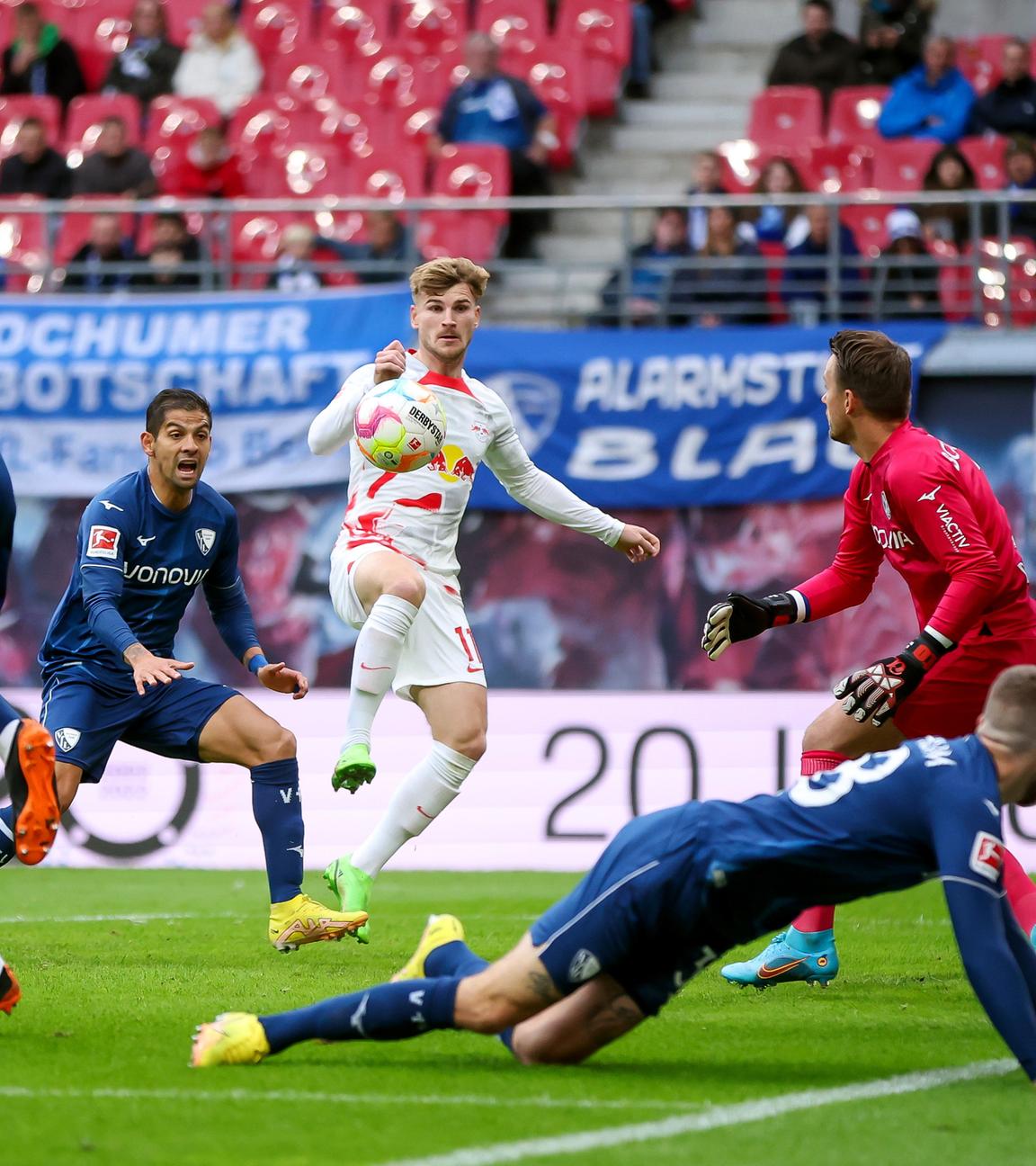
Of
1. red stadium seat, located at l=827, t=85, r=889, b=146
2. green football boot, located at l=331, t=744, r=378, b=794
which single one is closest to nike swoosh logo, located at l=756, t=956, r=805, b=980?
green football boot, located at l=331, t=744, r=378, b=794

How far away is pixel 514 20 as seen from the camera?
56.3 ft

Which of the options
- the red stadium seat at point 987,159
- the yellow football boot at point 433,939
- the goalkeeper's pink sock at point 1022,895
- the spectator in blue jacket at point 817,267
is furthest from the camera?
the red stadium seat at point 987,159

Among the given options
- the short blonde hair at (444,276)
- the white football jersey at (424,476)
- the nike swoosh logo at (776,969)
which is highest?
the short blonde hair at (444,276)

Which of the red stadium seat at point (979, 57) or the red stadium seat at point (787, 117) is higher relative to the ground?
the red stadium seat at point (979, 57)

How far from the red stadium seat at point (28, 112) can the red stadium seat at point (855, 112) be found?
6.80 m

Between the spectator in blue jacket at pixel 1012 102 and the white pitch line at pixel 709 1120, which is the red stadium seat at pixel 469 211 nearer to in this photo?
the spectator in blue jacket at pixel 1012 102

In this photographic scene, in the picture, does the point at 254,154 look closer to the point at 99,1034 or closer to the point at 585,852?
the point at 585,852

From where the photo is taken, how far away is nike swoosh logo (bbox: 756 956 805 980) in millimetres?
6609

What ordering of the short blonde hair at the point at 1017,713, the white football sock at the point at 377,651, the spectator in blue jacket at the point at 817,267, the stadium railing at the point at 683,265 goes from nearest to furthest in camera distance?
1. the short blonde hair at the point at 1017,713
2. the white football sock at the point at 377,651
3. the stadium railing at the point at 683,265
4. the spectator in blue jacket at the point at 817,267

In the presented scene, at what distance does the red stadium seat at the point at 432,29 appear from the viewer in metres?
17.2

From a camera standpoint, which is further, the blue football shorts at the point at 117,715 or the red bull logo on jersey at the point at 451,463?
the red bull logo on jersey at the point at 451,463

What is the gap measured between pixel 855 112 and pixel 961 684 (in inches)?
404

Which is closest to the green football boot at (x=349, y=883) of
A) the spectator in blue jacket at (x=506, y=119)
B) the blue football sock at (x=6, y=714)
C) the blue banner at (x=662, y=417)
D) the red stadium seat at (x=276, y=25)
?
the blue football sock at (x=6, y=714)

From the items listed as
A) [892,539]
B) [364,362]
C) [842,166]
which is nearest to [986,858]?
[892,539]
